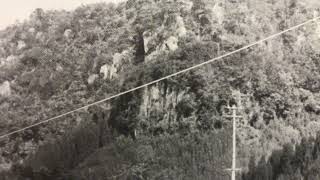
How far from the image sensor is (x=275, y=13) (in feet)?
55.4

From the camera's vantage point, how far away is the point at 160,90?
696 inches

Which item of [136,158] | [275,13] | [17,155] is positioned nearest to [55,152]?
[17,155]

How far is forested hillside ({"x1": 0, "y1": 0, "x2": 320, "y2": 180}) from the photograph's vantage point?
14.8m

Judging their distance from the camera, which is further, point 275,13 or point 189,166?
point 275,13

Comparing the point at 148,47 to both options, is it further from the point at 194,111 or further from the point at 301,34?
the point at 301,34

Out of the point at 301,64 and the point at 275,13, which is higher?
the point at 275,13

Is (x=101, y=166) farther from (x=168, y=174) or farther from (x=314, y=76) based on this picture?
(x=314, y=76)

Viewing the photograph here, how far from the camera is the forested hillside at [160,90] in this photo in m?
14.8

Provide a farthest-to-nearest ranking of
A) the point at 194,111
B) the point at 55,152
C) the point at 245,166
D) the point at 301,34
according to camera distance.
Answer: the point at 55,152 → the point at 194,111 → the point at 301,34 → the point at 245,166

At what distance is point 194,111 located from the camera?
16.4m

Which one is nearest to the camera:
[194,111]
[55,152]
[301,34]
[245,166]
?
[245,166]

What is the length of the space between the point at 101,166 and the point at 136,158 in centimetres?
108

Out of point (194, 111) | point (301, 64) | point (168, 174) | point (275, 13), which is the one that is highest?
point (275, 13)

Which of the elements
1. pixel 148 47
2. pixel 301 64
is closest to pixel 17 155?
pixel 148 47
